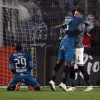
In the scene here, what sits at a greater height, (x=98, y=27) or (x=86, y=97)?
(x=98, y=27)

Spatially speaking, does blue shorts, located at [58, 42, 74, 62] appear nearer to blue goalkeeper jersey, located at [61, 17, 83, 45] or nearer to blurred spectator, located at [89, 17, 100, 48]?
blue goalkeeper jersey, located at [61, 17, 83, 45]

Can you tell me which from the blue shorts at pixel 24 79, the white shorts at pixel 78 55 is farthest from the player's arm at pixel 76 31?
the blue shorts at pixel 24 79

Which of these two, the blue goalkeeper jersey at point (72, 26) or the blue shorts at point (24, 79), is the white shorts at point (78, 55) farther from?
the blue shorts at point (24, 79)

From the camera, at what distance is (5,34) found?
42.4ft

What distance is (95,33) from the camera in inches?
518

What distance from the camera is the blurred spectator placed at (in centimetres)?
1309

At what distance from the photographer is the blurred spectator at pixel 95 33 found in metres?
13.1

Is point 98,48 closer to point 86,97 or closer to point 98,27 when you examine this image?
point 98,27

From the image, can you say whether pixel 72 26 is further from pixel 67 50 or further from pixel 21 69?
pixel 21 69

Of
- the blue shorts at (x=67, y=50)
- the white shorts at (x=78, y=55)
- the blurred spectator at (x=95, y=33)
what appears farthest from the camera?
the blurred spectator at (x=95, y=33)

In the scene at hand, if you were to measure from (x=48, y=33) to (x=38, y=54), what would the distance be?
64cm

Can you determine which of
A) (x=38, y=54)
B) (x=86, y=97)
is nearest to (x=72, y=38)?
(x=86, y=97)

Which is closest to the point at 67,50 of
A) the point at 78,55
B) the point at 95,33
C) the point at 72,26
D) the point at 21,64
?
the point at 78,55

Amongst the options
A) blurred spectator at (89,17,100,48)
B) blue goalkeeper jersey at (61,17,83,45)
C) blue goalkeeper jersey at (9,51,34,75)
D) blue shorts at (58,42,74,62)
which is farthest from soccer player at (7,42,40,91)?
blurred spectator at (89,17,100,48)
